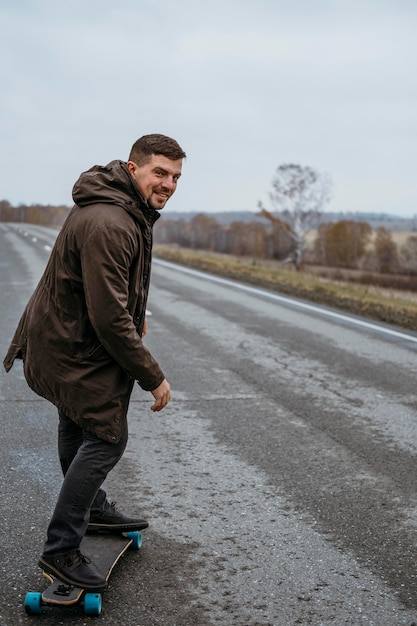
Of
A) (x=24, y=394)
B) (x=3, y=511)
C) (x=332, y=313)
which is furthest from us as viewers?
(x=332, y=313)

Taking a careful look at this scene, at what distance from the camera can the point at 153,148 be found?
2.96m

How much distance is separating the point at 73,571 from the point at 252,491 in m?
1.52

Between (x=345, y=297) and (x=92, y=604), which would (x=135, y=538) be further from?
(x=345, y=297)

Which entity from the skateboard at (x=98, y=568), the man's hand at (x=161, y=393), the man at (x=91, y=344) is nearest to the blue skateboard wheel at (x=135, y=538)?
the skateboard at (x=98, y=568)

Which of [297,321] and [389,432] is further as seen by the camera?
[297,321]

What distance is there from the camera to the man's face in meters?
2.97

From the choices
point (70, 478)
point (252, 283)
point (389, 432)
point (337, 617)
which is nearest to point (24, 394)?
point (389, 432)

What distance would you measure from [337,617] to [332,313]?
9.33m

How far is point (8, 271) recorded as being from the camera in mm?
17500

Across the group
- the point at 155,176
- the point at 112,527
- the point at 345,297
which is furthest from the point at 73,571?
the point at 345,297

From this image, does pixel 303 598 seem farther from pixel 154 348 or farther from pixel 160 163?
pixel 154 348

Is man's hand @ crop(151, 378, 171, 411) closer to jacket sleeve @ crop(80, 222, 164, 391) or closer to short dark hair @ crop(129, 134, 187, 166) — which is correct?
jacket sleeve @ crop(80, 222, 164, 391)

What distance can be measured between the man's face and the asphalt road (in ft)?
5.36

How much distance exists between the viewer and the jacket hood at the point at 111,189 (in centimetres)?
→ 288
